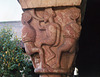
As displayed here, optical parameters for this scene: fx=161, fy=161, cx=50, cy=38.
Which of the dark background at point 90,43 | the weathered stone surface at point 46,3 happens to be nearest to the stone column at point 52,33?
the weathered stone surface at point 46,3

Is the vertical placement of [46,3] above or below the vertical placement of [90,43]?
above

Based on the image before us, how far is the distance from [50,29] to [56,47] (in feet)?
0.48

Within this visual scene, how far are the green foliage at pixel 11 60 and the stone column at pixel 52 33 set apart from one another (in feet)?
6.58

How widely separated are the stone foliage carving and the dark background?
4.37 ft

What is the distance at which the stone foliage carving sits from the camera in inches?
46.6

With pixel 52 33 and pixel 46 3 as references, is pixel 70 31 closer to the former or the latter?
pixel 52 33

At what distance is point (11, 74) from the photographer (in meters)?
3.15

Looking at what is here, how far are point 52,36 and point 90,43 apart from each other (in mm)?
2931

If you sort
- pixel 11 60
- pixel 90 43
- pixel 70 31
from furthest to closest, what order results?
1. pixel 90 43
2. pixel 11 60
3. pixel 70 31

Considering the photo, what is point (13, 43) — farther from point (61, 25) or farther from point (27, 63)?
point (61, 25)

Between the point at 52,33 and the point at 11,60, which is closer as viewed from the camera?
the point at 52,33

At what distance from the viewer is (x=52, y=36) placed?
3.90ft

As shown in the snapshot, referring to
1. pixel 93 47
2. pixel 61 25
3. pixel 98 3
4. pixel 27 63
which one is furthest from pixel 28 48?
pixel 93 47

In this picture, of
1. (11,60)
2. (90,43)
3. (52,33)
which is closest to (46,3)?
(52,33)
